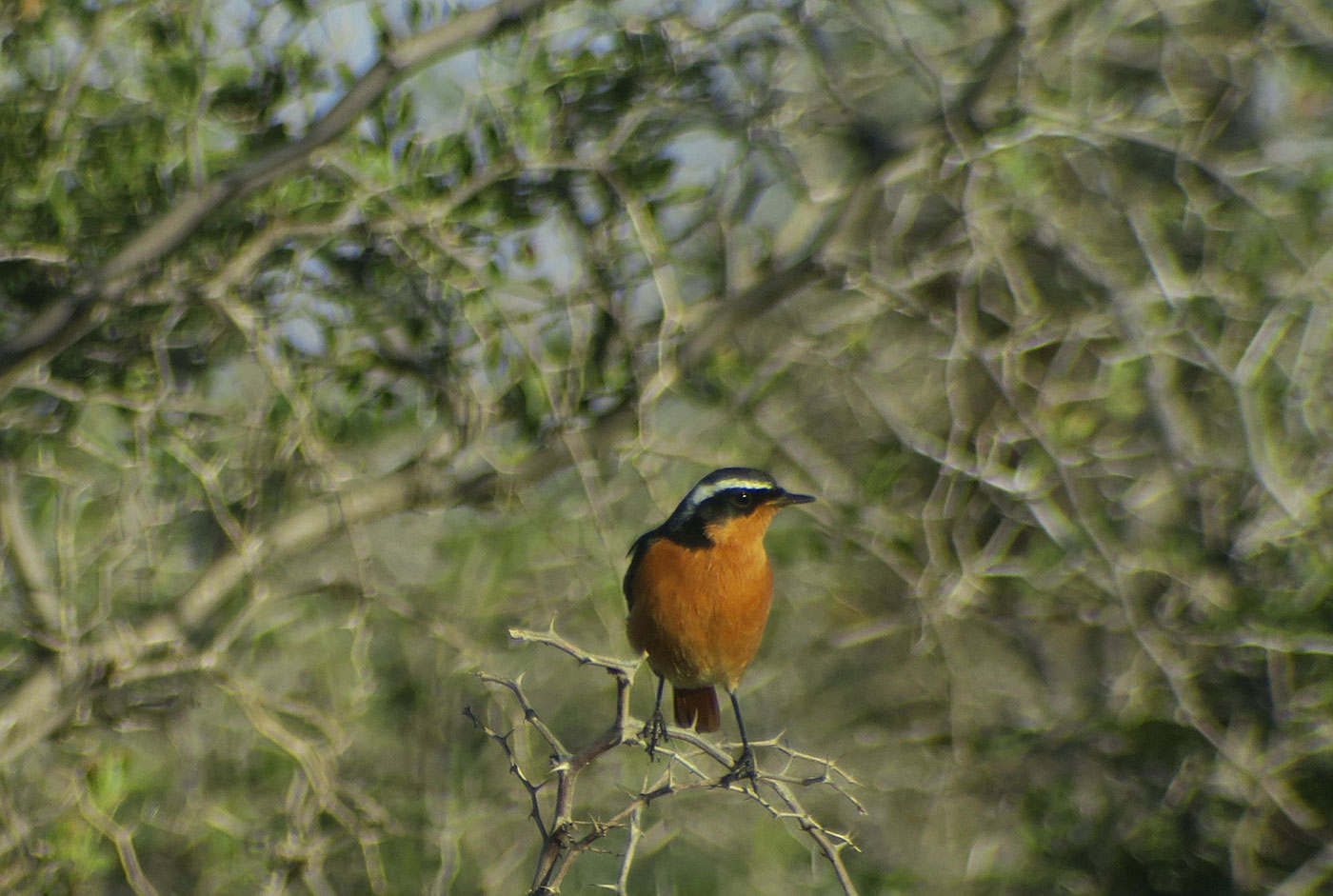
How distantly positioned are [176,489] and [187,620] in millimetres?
626

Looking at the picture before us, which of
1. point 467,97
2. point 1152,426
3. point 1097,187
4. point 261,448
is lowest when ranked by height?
point 1152,426

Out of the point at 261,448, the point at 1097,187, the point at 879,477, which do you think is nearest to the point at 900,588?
the point at 879,477

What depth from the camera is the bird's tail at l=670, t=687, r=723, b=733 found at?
539cm

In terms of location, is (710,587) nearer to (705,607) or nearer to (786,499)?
(705,607)

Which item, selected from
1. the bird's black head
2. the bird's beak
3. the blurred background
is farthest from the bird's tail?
the bird's beak

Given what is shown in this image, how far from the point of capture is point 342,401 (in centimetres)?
583

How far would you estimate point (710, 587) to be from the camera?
15.3ft

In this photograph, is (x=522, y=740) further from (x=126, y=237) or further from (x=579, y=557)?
(x=126, y=237)

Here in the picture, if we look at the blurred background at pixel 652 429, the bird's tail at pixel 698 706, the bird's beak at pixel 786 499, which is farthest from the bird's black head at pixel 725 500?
the bird's tail at pixel 698 706

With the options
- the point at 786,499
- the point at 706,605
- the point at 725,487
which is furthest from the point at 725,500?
the point at 706,605

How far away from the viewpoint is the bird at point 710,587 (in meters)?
4.62

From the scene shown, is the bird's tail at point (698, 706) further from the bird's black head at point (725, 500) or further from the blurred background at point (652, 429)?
the bird's black head at point (725, 500)

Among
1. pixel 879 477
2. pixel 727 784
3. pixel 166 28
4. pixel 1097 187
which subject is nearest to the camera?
pixel 727 784

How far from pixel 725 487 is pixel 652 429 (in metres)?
0.88
